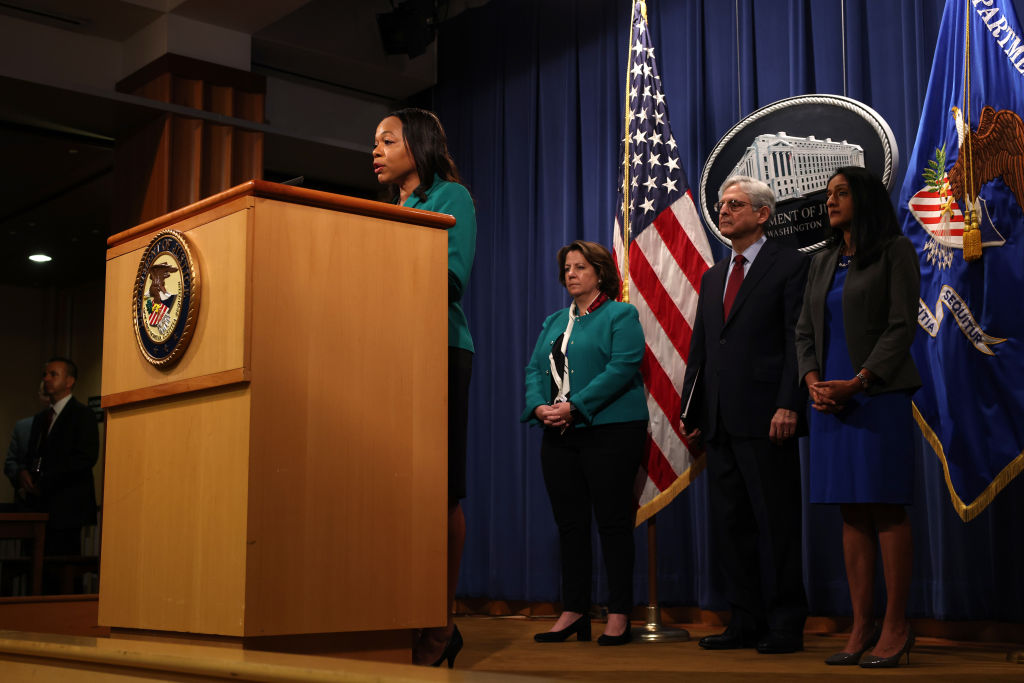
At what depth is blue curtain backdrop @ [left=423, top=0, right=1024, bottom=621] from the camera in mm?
3812

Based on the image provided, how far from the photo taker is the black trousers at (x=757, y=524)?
315 centimetres

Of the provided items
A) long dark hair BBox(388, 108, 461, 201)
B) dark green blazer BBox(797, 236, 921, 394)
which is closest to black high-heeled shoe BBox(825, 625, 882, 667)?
dark green blazer BBox(797, 236, 921, 394)

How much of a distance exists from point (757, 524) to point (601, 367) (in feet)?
2.56

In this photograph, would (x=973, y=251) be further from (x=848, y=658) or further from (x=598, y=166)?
(x=598, y=166)

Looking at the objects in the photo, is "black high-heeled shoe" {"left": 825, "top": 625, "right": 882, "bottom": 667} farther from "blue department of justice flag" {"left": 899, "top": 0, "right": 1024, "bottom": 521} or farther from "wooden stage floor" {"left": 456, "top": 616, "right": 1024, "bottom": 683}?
"blue department of justice flag" {"left": 899, "top": 0, "right": 1024, "bottom": 521}

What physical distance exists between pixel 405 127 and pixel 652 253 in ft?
6.24

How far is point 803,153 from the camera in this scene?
4.08 meters

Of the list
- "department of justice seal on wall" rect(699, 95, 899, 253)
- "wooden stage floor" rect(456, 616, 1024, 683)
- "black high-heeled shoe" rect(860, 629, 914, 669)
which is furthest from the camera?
"department of justice seal on wall" rect(699, 95, 899, 253)

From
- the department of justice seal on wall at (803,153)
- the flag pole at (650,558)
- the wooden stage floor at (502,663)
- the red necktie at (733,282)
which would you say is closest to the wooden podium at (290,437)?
the wooden stage floor at (502,663)

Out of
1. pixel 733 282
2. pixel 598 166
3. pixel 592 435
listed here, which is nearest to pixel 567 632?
pixel 592 435

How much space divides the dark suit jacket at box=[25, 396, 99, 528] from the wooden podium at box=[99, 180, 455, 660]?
360cm

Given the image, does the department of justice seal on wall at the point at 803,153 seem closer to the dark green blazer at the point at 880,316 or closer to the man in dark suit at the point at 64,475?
the dark green blazer at the point at 880,316

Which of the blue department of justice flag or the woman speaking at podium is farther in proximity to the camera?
the blue department of justice flag

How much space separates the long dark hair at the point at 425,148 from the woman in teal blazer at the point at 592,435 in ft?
4.46
